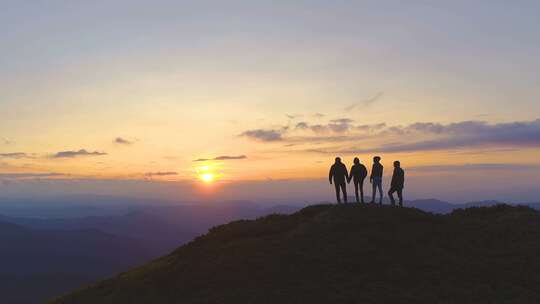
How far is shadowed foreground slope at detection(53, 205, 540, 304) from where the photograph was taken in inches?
792

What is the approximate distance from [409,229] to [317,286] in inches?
405

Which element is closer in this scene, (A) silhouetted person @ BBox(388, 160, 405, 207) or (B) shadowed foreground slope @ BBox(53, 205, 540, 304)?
(B) shadowed foreground slope @ BBox(53, 205, 540, 304)

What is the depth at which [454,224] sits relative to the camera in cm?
3002

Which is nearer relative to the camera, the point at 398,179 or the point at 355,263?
the point at 355,263

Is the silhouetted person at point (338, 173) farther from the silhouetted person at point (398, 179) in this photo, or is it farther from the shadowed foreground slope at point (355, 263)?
the silhouetted person at point (398, 179)

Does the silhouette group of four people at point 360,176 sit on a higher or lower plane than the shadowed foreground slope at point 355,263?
higher

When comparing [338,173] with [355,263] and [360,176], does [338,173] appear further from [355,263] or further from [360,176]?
[355,263]

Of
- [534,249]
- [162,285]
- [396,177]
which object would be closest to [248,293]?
[162,285]

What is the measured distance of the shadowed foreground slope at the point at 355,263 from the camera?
66.0 ft

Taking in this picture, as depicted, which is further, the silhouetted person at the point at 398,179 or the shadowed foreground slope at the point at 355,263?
the silhouetted person at the point at 398,179

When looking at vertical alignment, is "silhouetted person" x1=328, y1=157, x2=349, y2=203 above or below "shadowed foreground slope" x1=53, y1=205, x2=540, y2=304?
above

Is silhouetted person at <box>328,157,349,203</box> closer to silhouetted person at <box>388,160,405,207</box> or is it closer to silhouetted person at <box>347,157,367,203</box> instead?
silhouetted person at <box>347,157,367,203</box>

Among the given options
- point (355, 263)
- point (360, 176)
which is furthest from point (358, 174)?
point (355, 263)

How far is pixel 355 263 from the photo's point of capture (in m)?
23.5
